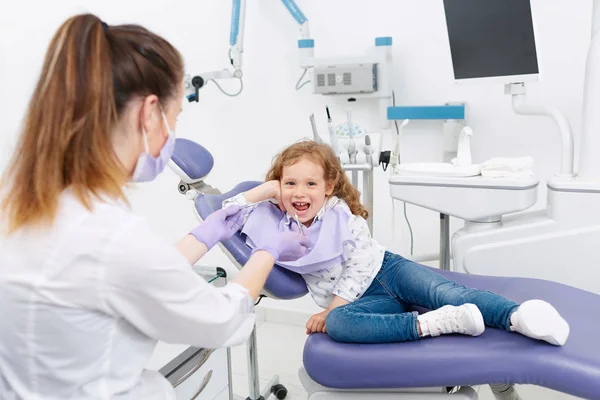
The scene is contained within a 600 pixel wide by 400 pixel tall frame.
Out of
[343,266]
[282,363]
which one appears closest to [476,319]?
[343,266]

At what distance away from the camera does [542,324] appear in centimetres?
132

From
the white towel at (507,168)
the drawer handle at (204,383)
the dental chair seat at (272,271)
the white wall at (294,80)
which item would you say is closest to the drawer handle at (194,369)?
the drawer handle at (204,383)

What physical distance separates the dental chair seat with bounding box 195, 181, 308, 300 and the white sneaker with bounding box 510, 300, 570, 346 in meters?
0.65

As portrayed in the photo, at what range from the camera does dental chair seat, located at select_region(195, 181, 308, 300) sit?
5.68 feet

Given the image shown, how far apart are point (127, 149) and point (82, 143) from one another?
0.09 meters

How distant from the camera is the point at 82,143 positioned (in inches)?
37.2

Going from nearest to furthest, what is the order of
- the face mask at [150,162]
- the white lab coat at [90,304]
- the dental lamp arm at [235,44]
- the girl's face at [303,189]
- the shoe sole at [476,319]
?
1. the white lab coat at [90,304]
2. the face mask at [150,162]
3. the shoe sole at [476,319]
4. the girl's face at [303,189]
5. the dental lamp arm at [235,44]

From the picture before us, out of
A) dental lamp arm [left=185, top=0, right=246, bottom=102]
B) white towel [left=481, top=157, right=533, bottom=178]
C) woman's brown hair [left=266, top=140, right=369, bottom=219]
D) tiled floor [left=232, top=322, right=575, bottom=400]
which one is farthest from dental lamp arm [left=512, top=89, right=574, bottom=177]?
dental lamp arm [left=185, top=0, right=246, bottom=102]

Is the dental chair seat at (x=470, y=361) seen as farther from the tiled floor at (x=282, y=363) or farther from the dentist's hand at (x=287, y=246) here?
the tiled floor at (x=282, y=363)

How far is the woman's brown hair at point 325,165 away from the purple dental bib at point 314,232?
76 mm

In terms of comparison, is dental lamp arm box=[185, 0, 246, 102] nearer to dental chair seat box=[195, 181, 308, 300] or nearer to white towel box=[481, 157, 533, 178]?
dental chair seat box=[195, 181, 308, 300]

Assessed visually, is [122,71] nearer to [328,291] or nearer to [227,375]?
[328,291]

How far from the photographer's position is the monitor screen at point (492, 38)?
1889mm

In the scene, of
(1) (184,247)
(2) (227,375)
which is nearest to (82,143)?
(1) (184,247)
